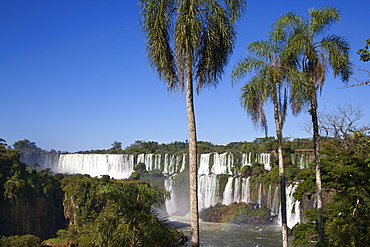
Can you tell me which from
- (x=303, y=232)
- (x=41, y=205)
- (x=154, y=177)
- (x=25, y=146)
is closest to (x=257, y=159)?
(x=154, y=177)

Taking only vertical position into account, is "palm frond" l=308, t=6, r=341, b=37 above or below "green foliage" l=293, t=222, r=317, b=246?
above

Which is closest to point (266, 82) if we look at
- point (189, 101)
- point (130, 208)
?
point (189, 101)

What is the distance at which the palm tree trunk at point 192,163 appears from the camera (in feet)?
17.1

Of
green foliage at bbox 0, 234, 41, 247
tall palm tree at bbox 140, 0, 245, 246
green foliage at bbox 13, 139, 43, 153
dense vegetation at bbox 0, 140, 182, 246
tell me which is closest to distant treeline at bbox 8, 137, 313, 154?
green foliage at bbox 13, 139, 43, 153

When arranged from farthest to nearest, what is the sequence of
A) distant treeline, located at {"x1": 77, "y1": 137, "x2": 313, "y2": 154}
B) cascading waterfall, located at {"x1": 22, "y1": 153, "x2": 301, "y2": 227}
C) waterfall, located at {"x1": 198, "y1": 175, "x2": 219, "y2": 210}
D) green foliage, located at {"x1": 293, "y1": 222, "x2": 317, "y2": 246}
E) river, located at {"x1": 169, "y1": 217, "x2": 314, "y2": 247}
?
distant treeline, located at {"x1": 77, "y1": 137, "x2": 313, "y2": 154}
waterfall, located at {"x1": 198, "y1": 175, "x2": 219, "y2": 210}
cascading waterfall, located at {"x1": 22, "y1": 153, "x2": 301, "y2": 227}
river, located at {"x1": 169, "y1": 217, "x2": 314, "y2": 247}
green foliage, located at {"x1": 293, "y1": 222, "x2": 317, "y2": 246}

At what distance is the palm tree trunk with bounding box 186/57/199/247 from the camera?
205 inches

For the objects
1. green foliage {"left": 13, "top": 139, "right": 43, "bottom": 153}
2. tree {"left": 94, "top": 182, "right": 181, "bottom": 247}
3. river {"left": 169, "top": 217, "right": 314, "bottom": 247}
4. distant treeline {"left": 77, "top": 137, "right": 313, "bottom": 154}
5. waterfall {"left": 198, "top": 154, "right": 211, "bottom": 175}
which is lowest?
river {"left": 169, "top": 217, "right": 314, "bottom": 247}

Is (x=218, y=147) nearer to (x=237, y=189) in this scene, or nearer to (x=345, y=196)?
(x=237, y=189)

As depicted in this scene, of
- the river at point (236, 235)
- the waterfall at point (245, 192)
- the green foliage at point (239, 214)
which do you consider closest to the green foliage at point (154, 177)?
the green foliage at point (239, 214)

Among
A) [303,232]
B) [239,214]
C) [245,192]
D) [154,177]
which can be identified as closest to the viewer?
[303,232]

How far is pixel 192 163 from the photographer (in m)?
5.40

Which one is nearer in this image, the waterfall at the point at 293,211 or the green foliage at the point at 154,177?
the waterfall at the point at 293,211

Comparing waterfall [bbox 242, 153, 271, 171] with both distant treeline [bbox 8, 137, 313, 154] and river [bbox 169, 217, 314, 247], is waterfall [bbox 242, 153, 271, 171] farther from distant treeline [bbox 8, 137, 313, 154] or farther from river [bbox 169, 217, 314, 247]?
river [bbox 169, 217, 314, 247]

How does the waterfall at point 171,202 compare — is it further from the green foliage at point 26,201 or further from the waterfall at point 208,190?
the green foliage at point 26,201
